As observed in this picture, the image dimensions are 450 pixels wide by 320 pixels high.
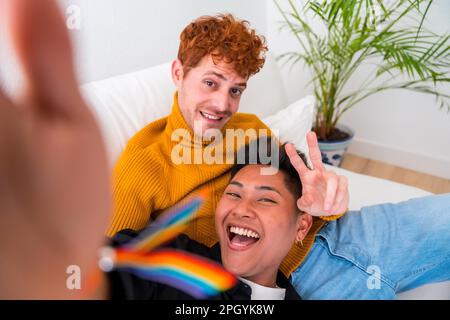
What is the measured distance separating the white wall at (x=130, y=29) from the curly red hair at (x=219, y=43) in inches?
5.6

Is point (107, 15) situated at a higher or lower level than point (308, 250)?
higher

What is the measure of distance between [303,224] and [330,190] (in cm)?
14

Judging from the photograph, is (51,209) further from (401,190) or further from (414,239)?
(401,190)

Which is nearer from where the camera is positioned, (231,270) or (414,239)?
(231,270)

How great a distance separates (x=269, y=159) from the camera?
0.92 m

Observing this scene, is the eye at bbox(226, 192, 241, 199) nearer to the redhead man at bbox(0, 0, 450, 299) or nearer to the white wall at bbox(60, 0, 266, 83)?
the white wall at bbox(60, 0, 266, 83)

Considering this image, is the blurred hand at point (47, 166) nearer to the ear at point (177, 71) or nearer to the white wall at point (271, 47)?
the white wall at point (271, 47)

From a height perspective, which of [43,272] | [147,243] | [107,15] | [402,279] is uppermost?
[107,15]

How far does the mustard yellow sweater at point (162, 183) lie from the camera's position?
2.71 ft

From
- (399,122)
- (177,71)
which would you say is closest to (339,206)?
(177,71)

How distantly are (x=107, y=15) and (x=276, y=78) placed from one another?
62 cm

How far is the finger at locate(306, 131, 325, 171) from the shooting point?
0.81 metres
